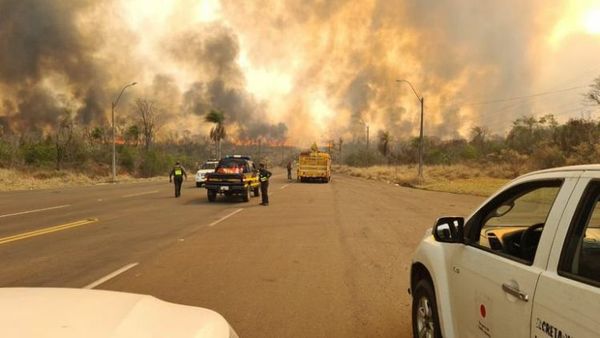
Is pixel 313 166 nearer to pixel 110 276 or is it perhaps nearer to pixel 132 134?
pixel 110 276

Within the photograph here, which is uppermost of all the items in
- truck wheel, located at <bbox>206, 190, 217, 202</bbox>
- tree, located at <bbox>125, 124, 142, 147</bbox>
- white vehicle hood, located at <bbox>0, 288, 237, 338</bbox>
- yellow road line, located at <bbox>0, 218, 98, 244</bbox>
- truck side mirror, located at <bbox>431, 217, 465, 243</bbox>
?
tree, located at <bbox>125, 124, 142, 147</bbox>

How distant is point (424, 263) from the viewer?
4.88 metres

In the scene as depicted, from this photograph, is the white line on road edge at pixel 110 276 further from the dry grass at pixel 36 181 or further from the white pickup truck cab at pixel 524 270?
the dry grass at pixel 36 181

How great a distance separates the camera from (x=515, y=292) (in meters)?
3.15

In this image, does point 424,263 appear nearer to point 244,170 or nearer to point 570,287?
point 570,287

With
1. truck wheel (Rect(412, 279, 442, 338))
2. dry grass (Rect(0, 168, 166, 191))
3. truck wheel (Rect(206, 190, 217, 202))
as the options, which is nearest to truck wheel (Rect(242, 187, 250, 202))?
truck wheel (Rect(206, 190, 217, 202))

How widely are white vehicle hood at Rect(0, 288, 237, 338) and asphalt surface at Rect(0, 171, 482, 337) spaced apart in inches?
104

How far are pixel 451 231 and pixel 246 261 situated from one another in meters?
5.89

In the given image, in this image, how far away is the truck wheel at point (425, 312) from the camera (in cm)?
447

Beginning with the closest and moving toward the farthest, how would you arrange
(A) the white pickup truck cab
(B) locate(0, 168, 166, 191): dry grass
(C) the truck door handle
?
(A) the white pickup truck cab
(C) the truck door handle
(B) locate(0, 168, 166, 191): dry grass

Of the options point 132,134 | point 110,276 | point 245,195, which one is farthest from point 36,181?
point 132,134

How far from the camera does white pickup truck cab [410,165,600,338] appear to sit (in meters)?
2.73

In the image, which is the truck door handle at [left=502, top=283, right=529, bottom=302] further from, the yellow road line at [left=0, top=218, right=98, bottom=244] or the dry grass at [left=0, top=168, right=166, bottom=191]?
the dry grass at [left=0, top=168, right=166, bottom=191]

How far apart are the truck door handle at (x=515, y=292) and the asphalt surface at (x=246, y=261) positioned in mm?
2489
